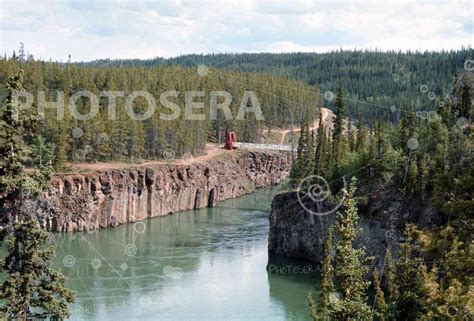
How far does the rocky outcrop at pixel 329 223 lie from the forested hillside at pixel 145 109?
25283mm

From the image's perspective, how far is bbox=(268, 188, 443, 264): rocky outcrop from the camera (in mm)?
55219

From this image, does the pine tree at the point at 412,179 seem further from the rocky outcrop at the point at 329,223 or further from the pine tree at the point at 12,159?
the pine tree at the point at 12,159

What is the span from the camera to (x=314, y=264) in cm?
6475

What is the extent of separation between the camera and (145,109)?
101750 mm

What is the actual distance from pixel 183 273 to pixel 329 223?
43.8ft

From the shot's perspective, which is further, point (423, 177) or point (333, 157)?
point (333, 157)

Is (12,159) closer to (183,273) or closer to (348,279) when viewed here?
(348,279)

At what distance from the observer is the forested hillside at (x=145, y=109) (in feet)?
290

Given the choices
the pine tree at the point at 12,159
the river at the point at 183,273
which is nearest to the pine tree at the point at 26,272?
the pine tree at the point at 12,159

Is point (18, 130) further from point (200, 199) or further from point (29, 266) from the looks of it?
point (200, 199)

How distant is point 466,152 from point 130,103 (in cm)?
7999

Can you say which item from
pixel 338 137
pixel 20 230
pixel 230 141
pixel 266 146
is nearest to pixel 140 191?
pixel 338 137

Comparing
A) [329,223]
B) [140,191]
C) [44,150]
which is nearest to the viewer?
[329,223]

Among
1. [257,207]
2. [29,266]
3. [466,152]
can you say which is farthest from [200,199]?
[29,266]
